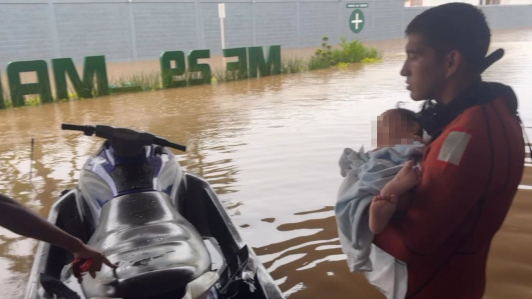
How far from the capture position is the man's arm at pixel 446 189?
1.19 metres

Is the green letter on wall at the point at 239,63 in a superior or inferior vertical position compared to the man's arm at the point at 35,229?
superior

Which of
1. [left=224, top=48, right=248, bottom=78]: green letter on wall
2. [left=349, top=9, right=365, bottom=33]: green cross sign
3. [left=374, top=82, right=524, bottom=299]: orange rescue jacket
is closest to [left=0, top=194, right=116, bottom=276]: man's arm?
[left=374, top=82, right=524, bottom=299]: orange rescue jacket

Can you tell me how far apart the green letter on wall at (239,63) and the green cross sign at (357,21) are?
10023mm

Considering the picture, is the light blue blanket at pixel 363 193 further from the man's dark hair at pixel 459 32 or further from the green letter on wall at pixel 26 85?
the green letter on wall at pixel 26 85

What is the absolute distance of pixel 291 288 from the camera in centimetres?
281

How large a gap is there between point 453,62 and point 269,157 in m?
4.16

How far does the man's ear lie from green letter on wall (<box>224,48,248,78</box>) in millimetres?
11190

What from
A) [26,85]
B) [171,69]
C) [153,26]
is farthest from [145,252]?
[153,26]

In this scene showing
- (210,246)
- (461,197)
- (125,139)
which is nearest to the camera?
(461,197)

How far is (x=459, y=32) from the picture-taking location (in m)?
1.24

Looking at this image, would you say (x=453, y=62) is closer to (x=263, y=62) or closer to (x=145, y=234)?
(x=145, y=234)

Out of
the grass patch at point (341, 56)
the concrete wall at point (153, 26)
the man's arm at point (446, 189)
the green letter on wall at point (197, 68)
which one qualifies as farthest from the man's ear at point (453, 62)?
the concrete wall at point (153, 26)

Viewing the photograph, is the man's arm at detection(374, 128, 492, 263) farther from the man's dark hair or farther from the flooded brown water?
the flooded brown water

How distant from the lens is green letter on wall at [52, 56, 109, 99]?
10.0 m
